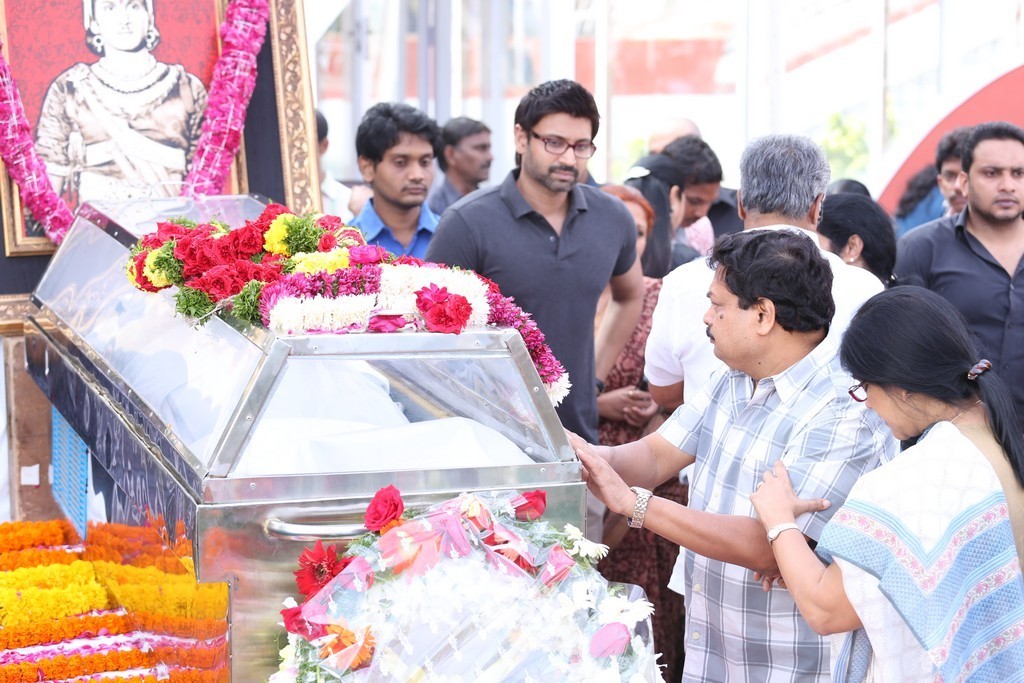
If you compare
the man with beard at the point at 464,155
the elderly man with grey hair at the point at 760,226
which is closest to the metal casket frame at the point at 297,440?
the elderly man with grey hair at the point at 760,226

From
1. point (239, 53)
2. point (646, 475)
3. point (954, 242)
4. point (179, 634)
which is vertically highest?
point (239, 53)

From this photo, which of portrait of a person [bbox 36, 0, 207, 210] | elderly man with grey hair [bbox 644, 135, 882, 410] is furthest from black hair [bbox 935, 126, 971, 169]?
portrait of a person [bbox 36, 0, 207, 210]

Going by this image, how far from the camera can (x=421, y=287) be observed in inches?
109

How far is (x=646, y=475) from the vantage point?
10.3ft

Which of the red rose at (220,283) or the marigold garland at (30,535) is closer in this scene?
the red rose at (220,283)

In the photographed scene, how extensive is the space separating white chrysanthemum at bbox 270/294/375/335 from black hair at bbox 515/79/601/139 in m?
1.81

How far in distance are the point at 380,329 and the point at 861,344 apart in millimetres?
1009

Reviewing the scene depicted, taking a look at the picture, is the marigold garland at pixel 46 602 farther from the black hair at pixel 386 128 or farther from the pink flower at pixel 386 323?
the black hair at pixel 386 128

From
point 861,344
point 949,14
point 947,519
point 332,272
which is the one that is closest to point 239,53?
point 332,272

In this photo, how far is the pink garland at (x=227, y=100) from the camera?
4.94 metres

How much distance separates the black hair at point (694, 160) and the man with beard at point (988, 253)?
112 cm

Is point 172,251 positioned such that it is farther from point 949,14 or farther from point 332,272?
point 949,14

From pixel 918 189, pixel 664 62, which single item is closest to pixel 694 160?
pixel 918 189

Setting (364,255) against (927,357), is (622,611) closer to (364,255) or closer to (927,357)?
(927,357)
